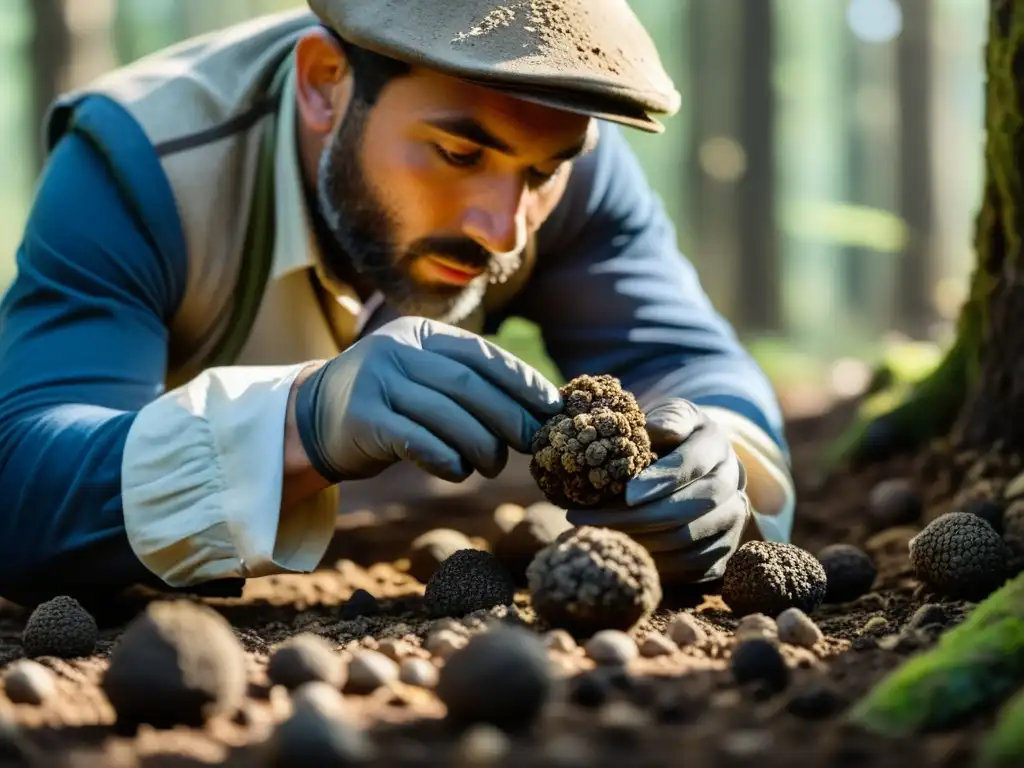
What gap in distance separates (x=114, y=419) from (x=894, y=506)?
216cm

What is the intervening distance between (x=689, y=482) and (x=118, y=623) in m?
1.30

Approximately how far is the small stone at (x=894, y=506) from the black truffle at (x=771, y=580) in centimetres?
110

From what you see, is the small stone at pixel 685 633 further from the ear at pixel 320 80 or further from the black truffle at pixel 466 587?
the ear at pixel 320 80

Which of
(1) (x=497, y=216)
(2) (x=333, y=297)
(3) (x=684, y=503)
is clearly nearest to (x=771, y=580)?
(3) (x=684, y=503)

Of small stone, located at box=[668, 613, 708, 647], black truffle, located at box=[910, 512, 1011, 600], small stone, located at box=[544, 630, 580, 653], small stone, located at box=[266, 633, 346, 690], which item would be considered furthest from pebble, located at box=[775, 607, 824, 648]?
small stone, located at box=[266, 633, 346, 690]

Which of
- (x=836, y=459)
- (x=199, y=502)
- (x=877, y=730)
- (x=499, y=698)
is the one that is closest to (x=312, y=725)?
(x=499, y=698)

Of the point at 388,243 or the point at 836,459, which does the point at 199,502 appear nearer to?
the point at 388,243

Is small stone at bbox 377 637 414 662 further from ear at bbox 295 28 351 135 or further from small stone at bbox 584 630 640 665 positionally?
ear at bbox 295 28 351 135

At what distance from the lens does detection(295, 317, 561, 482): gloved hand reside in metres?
2.24

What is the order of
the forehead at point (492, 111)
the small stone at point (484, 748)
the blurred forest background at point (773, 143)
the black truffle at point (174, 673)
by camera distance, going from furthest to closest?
the blurred forest background at point (773, 143) < the forehead at point (492, 111) < the black truffle at point (174, 673) < the small stone at point (484, 748)

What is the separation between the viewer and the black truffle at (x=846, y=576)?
265 centimetres

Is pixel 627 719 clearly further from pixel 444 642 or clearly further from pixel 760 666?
pixel 444 642

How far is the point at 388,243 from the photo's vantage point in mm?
2934

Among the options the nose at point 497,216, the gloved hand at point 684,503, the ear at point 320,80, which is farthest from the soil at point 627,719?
the ear at point 320,80
